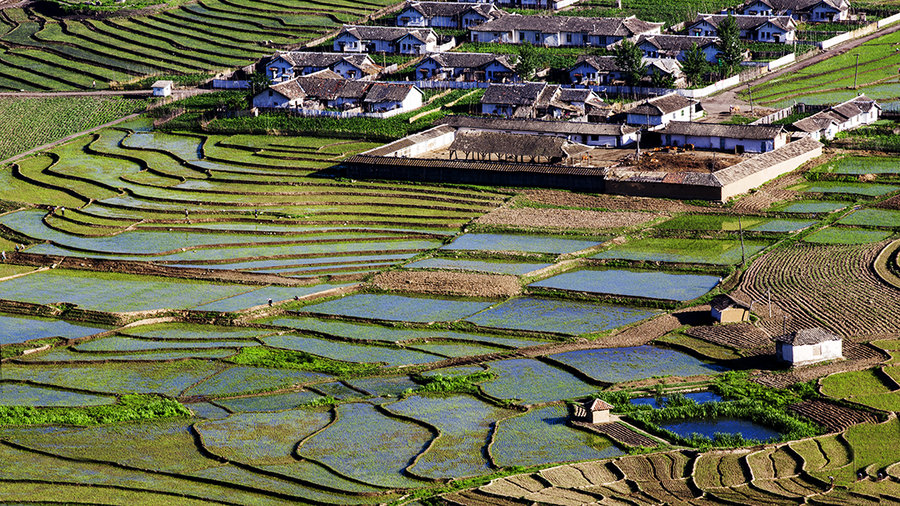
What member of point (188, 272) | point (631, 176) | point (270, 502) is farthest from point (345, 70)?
point (270, 502)

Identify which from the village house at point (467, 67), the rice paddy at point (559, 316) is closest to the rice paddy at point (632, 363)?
the rice paddy at point (559, 316)

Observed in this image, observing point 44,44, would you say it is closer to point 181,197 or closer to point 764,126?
point 181,197

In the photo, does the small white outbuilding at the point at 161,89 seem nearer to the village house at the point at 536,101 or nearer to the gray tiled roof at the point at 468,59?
the gray tiled roof at the point at 468,59

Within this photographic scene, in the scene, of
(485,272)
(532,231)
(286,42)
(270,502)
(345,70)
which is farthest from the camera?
(286,42)

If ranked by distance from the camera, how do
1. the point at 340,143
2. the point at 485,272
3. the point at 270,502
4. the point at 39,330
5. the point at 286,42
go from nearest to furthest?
the point at 270,502 < the point at 39,330 < the point at 485,272 < the point at 340,143 < the point at 286,42

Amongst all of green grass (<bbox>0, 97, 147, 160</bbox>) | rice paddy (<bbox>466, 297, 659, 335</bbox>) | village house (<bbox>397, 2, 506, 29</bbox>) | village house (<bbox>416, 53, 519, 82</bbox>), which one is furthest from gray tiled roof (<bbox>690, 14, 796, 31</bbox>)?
rice paddy (<bbox>466, 297, 659, 335</bbox>)

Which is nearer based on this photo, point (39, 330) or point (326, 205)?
point (39, 330)

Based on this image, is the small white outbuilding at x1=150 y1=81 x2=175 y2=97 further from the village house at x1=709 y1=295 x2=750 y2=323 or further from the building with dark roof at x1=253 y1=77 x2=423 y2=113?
the village house at x1=709 y1=295 x2=750 y2=323
